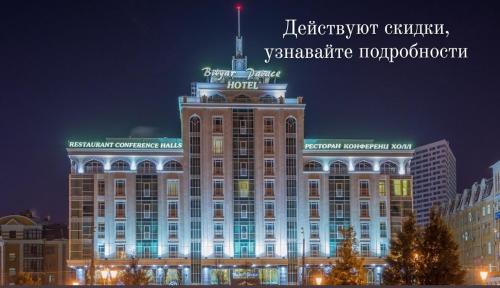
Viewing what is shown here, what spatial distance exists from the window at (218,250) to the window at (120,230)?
11.9 m

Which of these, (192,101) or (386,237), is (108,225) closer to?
(192,101)

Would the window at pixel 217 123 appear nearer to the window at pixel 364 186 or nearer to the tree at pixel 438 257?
the window at pixel 364 186

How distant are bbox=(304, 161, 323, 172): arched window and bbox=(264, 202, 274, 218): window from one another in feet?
22.1

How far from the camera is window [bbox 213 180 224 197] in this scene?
131625mm

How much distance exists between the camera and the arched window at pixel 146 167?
431 ft

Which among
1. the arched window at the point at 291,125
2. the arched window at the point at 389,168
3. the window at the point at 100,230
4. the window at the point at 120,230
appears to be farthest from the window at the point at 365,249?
the window at the point at 100,230

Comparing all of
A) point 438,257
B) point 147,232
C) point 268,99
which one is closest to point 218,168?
point 268,99

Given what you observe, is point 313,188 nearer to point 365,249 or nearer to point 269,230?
point 269,230

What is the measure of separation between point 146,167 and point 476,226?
154ft

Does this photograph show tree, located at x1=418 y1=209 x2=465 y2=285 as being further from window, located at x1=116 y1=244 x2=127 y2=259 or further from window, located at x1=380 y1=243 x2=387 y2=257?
window, located at x1=116 y1=244 x2=127 y2=259

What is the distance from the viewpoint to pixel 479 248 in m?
140

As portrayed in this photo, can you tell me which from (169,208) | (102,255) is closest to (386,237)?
(169,208)

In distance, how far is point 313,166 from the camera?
13362 centimetres

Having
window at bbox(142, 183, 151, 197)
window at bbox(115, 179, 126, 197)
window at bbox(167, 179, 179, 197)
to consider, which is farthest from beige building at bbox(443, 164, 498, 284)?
window at bbox(115, 179, 126, 197)
